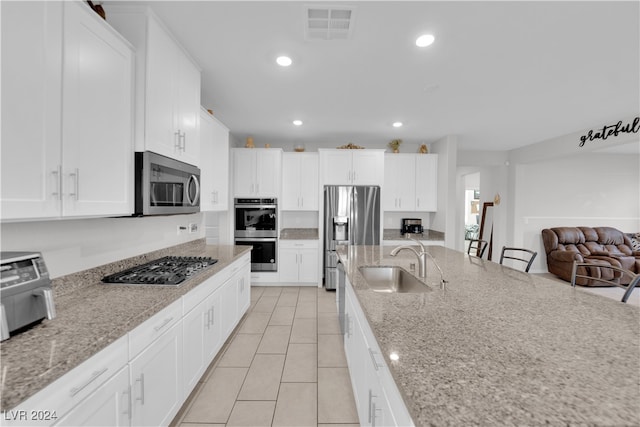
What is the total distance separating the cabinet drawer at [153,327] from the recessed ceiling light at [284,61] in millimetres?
2001

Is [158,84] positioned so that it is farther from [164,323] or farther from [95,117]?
[164,323]

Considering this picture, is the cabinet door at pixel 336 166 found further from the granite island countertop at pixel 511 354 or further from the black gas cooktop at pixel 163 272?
the granite island countertop at pixel 511 354

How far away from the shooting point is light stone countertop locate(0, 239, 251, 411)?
0.82m

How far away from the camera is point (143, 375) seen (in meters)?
1.32

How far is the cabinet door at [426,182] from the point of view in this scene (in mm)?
4992

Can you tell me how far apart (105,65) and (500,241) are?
7264 millimetres

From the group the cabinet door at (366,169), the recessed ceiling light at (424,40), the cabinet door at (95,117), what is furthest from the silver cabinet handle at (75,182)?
the cabinet door at (366,169)

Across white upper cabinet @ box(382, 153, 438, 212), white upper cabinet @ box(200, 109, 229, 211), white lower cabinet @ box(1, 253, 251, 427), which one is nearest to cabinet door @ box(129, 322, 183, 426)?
white lower cabinet @ box(1, 253, 251, 427)

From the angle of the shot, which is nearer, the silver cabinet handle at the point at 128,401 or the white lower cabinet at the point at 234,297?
the silver cabinet handle at the point at 128,401

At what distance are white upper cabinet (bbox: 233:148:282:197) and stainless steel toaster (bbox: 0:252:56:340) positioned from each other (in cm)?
351

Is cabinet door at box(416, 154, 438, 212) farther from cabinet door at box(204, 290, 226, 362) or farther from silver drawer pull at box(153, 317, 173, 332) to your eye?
silver drawer pull at box(153, 317, 173, 332)

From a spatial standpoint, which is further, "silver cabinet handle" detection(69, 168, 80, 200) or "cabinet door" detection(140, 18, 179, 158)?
"cabinet door" detection(140, 18, 179, 158)

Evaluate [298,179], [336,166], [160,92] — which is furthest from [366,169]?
[160,92]

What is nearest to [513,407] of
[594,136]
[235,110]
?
[235,110]
